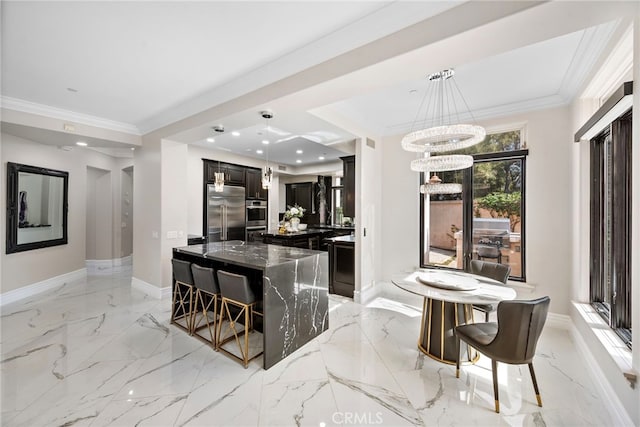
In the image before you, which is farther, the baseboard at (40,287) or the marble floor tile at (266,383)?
the baseboard at (40,287)

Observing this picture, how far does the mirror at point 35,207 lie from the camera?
416 cm

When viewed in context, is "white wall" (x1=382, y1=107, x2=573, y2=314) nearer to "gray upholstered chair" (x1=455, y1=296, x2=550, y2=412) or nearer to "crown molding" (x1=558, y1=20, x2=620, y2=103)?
"crown molding" (x1=558, y1=20, x2=620, y2=103)

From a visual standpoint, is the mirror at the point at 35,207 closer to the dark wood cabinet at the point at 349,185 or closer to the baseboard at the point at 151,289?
the baseboard at the point at 151,289

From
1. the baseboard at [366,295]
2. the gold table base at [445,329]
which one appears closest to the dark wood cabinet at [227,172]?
the baseboard at [366,295]

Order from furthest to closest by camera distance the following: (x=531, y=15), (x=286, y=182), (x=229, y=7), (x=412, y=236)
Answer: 1. (x=286, y=182)
2. (x=412, y=236)
3. (x=229, y=7)
4. (x=531, y=15)

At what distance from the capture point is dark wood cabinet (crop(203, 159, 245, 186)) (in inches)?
230

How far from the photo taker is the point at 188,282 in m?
3.07

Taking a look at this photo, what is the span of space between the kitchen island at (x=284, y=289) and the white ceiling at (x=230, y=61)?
62.9 inches

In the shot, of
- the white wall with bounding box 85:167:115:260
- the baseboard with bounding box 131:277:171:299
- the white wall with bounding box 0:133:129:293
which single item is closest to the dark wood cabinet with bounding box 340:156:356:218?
the baseboard with bounding box 131:277:171:299

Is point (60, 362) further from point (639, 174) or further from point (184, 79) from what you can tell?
point (639, 174)

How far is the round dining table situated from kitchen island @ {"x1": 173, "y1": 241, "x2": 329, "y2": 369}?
0.91 meters

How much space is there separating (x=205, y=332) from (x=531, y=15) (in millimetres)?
3929

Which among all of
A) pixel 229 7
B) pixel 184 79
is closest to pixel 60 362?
pixel 184 79

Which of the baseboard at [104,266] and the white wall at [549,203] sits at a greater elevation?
the white wall at [549,203]
